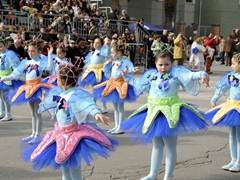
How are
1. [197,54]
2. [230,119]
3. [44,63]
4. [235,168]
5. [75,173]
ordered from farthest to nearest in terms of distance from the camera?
1. [197,54]
2. [44,63]
3. [235,168]
4. [230,119]
5. [75,173]

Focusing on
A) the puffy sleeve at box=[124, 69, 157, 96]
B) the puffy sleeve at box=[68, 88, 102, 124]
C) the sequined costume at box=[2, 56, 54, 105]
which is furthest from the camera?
the sequined costume at box=[2, 56, 54, 105]

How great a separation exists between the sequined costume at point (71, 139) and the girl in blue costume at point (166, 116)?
0.73 metres

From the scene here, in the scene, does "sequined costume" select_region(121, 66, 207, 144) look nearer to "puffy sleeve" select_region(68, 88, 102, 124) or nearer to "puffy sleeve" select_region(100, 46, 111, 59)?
"puffy sleeve" select_region(68, 88, 102, 124)

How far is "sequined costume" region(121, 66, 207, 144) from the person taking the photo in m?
5.02

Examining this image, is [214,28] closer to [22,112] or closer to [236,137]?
[22,112]

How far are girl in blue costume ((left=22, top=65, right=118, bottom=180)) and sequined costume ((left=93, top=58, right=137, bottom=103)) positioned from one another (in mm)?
3156

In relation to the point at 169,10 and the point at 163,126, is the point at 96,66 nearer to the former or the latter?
the point at 163,126

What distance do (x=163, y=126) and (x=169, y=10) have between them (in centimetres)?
2838

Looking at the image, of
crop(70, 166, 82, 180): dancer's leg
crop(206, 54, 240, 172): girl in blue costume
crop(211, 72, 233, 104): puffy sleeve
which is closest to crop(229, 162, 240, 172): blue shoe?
crop(206, 54, 240, 172): girl in blue costume

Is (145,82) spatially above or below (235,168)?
above

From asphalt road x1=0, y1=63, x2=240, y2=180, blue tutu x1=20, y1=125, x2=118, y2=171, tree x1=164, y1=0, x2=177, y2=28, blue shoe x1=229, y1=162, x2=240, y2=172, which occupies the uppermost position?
tree x1=164, y1=0, x2=177, y2=28

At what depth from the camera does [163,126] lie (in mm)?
4992

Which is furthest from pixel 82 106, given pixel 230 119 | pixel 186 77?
pixel 230 119

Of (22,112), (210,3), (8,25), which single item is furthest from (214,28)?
(22,112)
